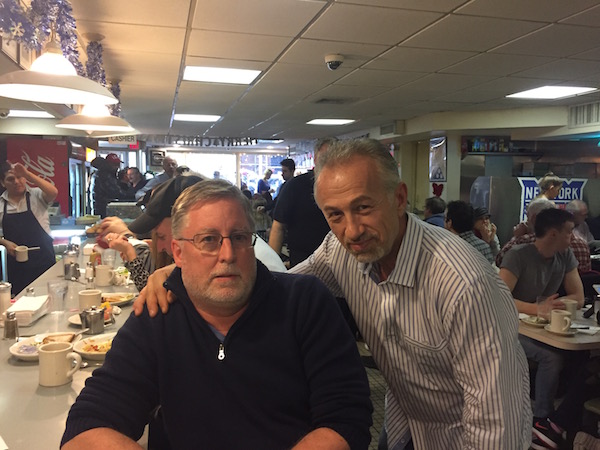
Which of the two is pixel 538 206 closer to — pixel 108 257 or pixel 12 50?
pixel 108 257

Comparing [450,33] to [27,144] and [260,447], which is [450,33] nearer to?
[260,447]

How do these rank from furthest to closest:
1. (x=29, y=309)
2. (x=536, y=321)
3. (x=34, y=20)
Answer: (x=536, y=321), (x=34, y=20), (x=29, y=309)

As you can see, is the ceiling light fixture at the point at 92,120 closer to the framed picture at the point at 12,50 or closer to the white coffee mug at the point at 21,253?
the framed picture at the point at 12,50

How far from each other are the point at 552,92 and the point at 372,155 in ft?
21.2

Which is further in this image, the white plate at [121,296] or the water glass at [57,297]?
the white plate at [121,296]

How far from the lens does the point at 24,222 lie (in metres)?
4.86

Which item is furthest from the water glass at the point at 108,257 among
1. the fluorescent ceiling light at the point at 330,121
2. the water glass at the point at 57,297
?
the fluorescent ceiling light at the point at 330,121

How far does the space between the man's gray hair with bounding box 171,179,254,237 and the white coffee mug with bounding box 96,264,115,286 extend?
1.91 meters

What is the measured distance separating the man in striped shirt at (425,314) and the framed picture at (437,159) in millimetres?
8533

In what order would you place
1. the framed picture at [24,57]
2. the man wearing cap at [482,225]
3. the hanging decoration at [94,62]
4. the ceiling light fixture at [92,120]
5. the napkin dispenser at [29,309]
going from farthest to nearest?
the man wearing cap at [482,225] < the hanging decoration at [94,62] < the framed picture at [24,57] < the ceiling light fixture at [92,120] < the napkin dispenser at [29,309]

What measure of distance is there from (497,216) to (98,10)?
7.77m

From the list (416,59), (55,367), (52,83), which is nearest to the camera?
(55,367)

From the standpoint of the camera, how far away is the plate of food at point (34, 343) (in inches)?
76.7

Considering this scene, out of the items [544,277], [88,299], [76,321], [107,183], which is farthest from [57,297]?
[107,183]
